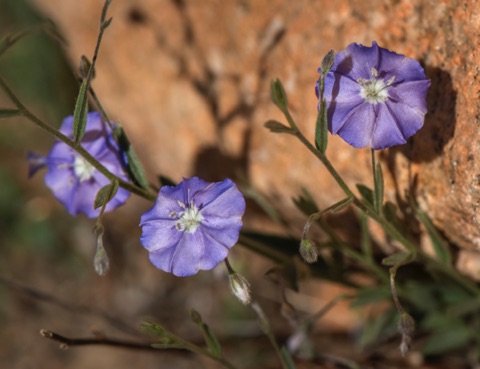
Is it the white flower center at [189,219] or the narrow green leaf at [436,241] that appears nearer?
the white flower center at [189,219]

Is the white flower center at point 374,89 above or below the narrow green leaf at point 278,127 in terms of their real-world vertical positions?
above

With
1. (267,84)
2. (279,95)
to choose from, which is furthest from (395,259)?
(267,84)

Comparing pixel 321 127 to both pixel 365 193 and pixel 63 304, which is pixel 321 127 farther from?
pixel 63 304

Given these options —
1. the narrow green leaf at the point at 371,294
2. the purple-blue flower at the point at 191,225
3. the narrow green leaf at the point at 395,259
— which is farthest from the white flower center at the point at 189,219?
the narrow green leaf at the point at 371,294

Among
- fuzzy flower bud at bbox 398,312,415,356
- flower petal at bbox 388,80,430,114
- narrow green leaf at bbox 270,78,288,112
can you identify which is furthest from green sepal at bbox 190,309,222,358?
flower petal at bbox 388,80,430,114

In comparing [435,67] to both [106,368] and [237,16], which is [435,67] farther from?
[106,368]

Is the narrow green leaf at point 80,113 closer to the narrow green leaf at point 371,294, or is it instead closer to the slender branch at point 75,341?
the slender branch at point 75,341

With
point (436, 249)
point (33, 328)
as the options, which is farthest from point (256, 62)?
point (33, 328)
